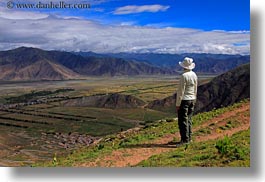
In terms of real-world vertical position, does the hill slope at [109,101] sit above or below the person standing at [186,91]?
above

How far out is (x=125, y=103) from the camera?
46938 mm

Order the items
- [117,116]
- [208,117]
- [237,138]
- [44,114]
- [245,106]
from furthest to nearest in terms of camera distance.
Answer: [117,116] → [44,114] → [245,106] → [208,117] → [237,138]

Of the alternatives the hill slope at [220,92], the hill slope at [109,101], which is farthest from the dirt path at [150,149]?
the hill slope at [109,101]

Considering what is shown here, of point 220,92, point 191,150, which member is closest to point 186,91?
point 191,150

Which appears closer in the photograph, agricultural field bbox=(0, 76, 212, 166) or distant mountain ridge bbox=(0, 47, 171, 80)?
agricultural field bbox=(0, 76, 212, 166)

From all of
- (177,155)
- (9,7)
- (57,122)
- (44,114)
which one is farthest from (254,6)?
(57,122)

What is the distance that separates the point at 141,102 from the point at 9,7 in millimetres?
38959

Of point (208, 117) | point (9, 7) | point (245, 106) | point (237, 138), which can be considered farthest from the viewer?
point (245, 106)

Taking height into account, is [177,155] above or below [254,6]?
below

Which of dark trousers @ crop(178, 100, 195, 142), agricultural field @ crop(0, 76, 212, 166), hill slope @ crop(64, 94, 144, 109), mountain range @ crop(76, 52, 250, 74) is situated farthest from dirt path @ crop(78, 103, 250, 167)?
hill slope @ crop(64, 94, 144, 109)

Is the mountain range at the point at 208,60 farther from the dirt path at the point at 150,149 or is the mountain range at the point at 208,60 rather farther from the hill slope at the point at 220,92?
the hill slope at the point at 220,92

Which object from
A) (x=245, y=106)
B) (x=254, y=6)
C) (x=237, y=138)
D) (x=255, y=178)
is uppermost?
(x=254, y=6)

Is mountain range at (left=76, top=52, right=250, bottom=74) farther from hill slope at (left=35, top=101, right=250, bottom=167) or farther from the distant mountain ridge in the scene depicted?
the distant mountain ridge

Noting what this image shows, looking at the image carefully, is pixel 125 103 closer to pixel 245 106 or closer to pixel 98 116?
pixel 98 116
